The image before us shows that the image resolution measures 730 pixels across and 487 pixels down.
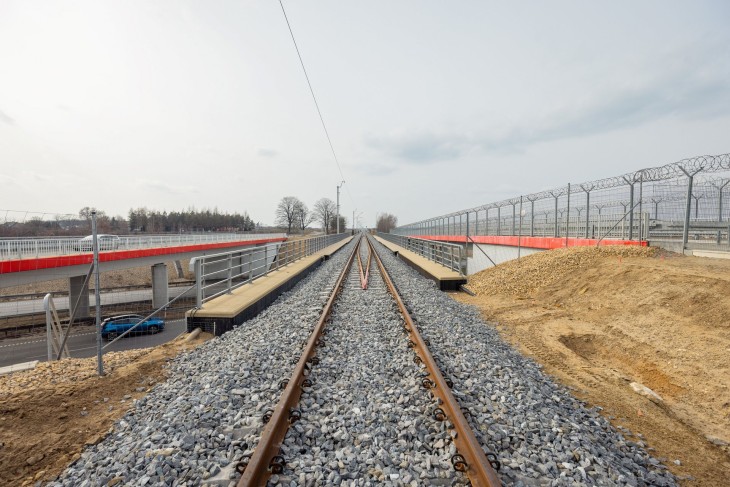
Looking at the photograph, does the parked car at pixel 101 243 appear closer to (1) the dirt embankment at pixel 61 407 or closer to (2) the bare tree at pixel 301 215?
(1) the dirt embankment at pixel 61 407

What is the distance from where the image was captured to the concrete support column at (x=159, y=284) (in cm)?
3170

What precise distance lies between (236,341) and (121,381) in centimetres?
172

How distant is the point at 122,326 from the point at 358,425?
826 inches

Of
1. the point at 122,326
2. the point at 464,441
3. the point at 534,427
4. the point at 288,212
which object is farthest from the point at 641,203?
the point at 288,212

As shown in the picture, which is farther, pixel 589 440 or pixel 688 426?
pixel 688 426

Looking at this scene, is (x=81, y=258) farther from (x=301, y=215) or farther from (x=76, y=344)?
(x=301, y=215)

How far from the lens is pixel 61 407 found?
3.96 meters

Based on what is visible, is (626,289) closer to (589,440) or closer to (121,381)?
(589,440)

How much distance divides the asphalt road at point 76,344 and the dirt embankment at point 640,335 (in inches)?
713

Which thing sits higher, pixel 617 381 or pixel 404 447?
pixel 404 447

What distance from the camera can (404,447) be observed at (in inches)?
118

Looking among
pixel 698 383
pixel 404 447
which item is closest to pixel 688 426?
pixel 698 383

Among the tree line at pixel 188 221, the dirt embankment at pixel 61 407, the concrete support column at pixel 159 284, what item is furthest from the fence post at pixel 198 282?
the tree line at pixel 188 221

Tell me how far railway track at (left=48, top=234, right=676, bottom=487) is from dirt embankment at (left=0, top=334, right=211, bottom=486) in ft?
0.83
